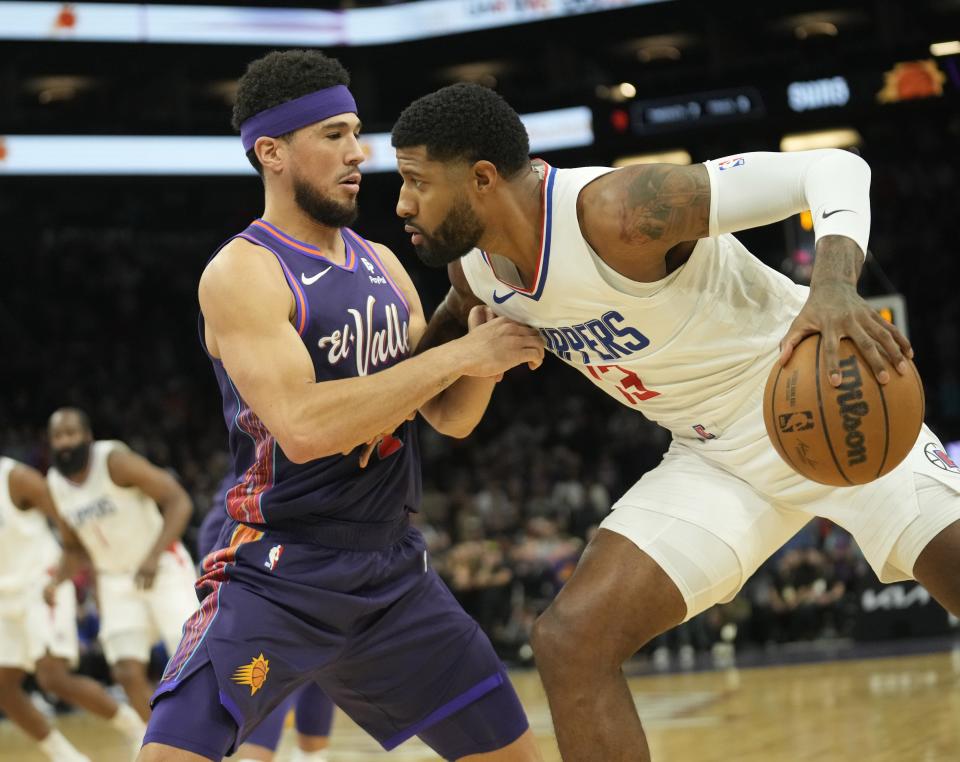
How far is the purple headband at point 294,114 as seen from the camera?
10.9 ft

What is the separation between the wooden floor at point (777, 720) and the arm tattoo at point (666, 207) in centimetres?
352

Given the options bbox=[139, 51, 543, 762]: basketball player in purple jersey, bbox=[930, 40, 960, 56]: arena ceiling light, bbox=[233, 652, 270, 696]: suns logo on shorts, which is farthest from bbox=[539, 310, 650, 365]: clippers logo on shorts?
bbox=[930, 40, 960, 56]: arena ceiling light

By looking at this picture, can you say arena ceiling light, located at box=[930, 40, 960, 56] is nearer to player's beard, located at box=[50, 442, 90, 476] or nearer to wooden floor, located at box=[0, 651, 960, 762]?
wooden floor, located at box=[0, 651, 960, 762]

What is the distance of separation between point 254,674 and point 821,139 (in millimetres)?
12755

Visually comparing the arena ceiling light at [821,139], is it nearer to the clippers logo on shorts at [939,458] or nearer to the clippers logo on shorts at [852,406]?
the clippers logo on shorts at [939,458]

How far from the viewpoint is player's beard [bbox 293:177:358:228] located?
10.9ft

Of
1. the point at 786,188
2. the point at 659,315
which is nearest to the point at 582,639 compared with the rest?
the point at 659,315

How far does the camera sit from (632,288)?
128 inches

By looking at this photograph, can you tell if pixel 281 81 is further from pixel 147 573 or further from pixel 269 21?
pixel 269 21

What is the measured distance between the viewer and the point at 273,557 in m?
3.20

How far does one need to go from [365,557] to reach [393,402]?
448mm

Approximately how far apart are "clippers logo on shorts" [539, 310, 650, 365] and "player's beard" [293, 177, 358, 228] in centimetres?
Answer: 61

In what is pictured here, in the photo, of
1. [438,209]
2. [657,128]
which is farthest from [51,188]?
[438,209]

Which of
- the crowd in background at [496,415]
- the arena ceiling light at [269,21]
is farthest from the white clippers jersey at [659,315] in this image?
the arena ceiling light at [269,21]
